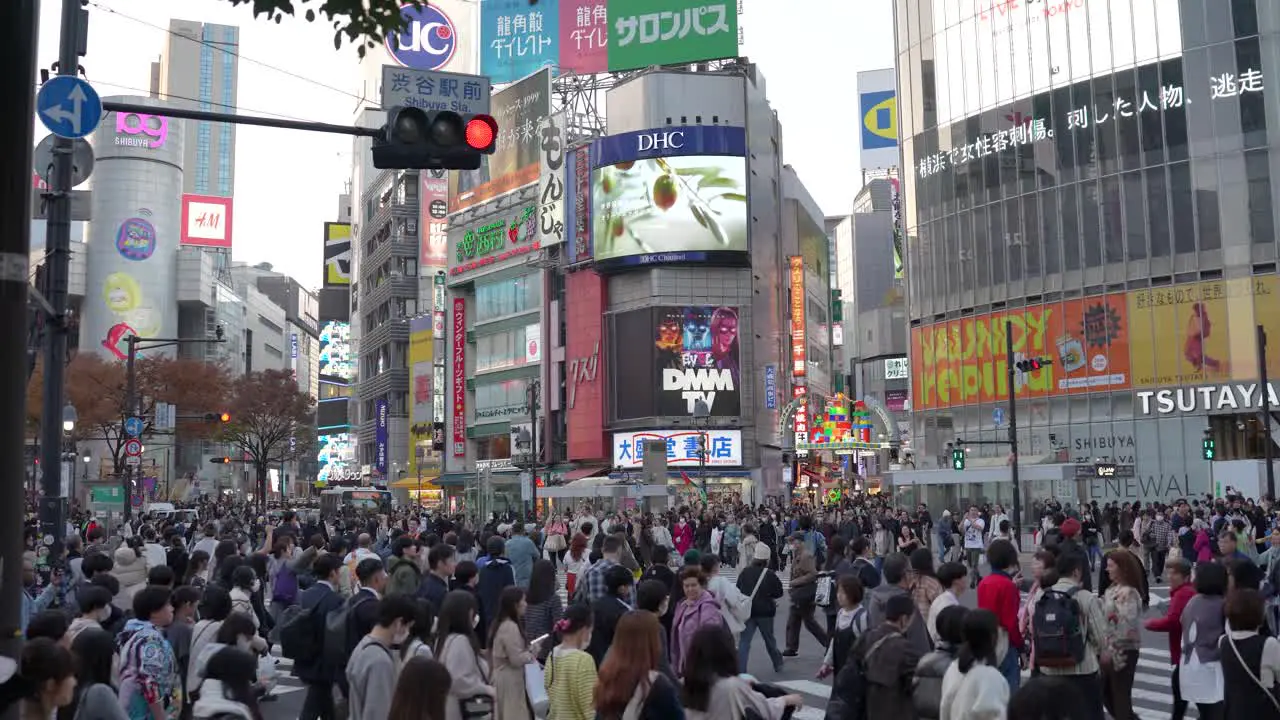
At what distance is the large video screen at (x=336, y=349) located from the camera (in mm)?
138000

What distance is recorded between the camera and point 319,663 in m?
10.3

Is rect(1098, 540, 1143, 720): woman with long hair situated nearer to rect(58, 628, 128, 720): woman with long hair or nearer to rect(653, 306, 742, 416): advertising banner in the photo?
rect(58, 628, 128, 720): woman with long hair

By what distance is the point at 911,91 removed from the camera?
6391cm

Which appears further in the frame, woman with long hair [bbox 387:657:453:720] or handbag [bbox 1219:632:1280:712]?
handbag [bbox 1219:632:1280:712]

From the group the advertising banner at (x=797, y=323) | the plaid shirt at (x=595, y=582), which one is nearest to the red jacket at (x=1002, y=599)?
the plaid shirt at (x=595, y=582)

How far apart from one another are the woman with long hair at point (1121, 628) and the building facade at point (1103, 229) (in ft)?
122

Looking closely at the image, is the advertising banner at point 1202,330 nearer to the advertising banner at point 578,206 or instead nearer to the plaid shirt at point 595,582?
the advertising banner at point 578,206

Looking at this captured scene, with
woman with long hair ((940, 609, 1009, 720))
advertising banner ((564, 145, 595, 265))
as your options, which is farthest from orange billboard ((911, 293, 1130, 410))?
woman with long hair ((940, 609, 1009, 720))

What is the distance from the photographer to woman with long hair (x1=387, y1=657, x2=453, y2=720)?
6.00 m

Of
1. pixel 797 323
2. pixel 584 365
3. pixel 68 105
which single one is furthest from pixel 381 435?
pixel 68 105

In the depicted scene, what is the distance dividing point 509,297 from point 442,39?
3435 cm

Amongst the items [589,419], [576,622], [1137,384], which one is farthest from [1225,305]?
[576,622]

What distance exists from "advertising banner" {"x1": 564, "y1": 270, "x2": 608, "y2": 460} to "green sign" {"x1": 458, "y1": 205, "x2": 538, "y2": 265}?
5.49 metres

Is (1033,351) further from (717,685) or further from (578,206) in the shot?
(717,685)
